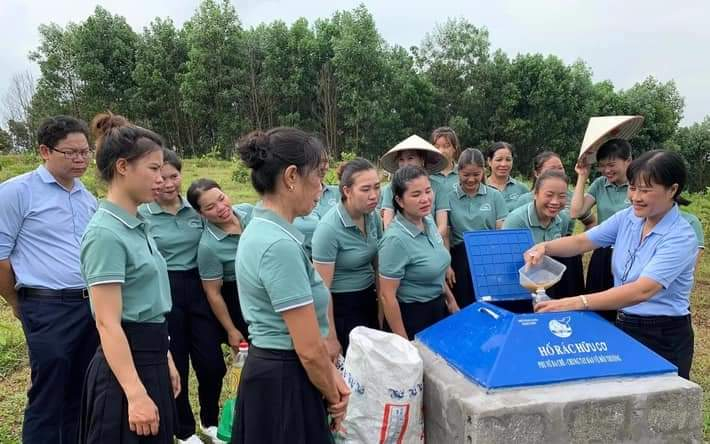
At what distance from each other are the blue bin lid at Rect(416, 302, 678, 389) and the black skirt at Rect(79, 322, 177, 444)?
111cm

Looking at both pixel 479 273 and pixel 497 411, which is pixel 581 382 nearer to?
pixel 497 411

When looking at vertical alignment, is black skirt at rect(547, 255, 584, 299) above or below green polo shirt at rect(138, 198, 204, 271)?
below

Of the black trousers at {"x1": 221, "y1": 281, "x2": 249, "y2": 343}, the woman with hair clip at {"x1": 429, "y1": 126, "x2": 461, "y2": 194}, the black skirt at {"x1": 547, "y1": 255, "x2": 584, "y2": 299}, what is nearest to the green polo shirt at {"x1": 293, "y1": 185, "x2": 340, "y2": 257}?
the black trousers at {"x1": 221, "y1": 281, "x2": 249, "y2": 343}

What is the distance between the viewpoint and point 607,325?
83.0 inches

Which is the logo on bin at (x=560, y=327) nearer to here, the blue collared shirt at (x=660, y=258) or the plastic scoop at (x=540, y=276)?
the plastic scoop at (x=540, y=276)

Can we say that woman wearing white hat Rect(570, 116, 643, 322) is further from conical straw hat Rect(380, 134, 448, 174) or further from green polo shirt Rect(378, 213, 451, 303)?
green polo shirt Rect(378, 213, 451, 303)

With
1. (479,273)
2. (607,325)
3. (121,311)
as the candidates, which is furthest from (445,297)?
(121,311)

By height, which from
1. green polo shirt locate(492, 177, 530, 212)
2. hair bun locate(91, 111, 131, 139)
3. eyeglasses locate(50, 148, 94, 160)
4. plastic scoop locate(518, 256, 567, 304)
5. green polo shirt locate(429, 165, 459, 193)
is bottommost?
plastic scoop locate(518, 256, 567, 304)

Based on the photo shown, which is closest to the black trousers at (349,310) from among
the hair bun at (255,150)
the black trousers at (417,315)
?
the black trousers at (417,315)

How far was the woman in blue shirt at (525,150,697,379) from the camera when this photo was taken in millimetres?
2125

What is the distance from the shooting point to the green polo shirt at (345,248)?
8.45 ft

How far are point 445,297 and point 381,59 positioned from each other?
18.7 metres

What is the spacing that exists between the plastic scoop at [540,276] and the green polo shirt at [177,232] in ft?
5.32

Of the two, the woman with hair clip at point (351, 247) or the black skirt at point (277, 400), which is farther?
the woman with hair clip at point (351, 247)
